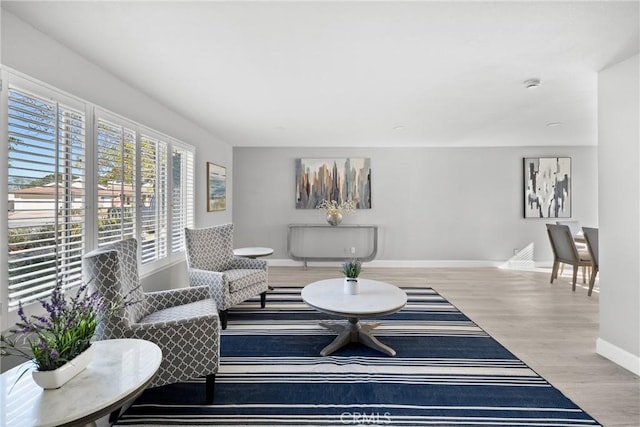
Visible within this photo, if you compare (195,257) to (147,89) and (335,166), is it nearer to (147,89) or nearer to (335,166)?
(147,89)

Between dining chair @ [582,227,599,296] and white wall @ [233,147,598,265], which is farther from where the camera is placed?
white wall @ [233,147,598,265]

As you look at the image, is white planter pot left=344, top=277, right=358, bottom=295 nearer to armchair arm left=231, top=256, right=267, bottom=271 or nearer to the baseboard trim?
armchair arm left=231, top=256, right=267, bottom=271

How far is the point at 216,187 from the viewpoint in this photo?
461cm

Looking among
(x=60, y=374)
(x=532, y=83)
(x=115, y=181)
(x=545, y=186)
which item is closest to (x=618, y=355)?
(x=532, y=83)

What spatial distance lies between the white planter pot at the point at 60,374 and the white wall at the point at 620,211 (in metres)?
3.42

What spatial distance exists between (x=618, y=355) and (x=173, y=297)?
3.48 m

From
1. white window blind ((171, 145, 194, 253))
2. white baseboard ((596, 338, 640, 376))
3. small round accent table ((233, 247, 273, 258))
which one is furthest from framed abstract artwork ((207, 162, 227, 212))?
white baseboard ((596, 338, 640, 376))

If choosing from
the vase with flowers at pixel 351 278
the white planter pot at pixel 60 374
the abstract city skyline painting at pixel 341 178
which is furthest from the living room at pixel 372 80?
the vase with flowers at pixel 351 278

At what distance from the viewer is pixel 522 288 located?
4.15 metres

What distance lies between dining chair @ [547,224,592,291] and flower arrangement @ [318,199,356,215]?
10.2 ft

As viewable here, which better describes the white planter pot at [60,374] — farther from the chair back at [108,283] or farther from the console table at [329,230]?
the console table at [329,230]

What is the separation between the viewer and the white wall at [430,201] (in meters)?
5.40

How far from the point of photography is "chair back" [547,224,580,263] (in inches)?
159

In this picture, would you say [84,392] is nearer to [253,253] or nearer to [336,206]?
[253,253]
